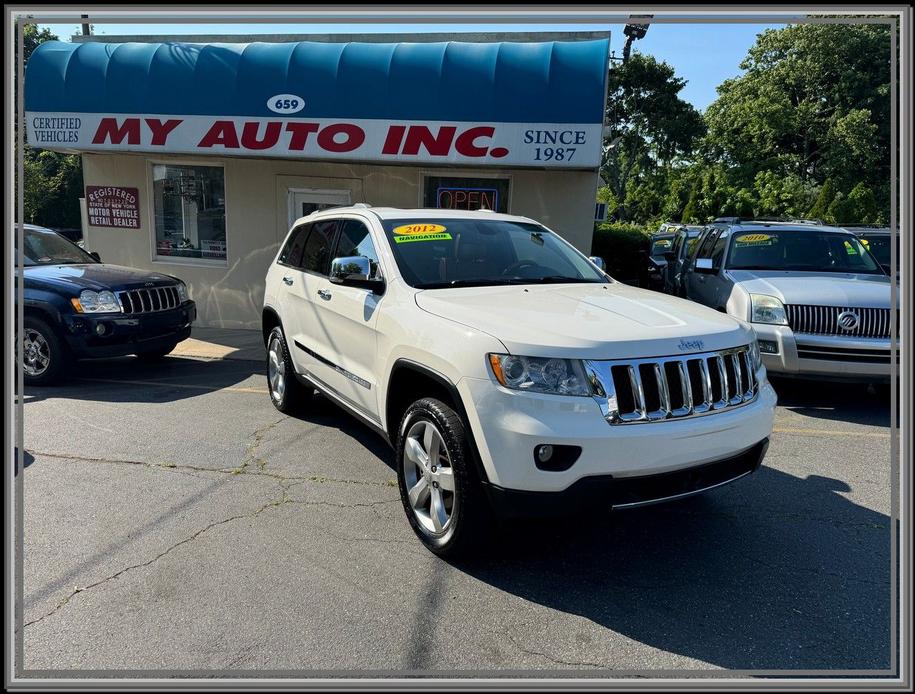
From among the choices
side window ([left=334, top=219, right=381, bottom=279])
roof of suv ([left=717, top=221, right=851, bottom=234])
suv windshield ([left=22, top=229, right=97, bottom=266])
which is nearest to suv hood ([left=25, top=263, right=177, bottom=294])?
suv windshield ([left=22, top=229, right=97, bottom=266])

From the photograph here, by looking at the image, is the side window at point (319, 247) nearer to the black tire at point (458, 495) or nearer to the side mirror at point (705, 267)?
the black tire at point (458, 495)

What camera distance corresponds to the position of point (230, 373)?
811cm

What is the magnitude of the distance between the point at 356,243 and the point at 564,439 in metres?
2.60

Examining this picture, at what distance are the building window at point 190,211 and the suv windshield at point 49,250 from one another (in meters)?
2.70

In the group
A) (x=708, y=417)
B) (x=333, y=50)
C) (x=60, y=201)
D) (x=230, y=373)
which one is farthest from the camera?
(x=60, y=201)

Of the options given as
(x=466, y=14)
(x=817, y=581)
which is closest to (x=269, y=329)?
(x=466, y=14)

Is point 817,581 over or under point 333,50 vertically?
under

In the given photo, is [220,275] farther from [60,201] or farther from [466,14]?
[60,201]

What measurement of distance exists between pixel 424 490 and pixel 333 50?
8.02 metres

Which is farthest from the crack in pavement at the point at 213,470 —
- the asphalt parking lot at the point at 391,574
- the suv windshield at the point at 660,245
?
the suv windshield at the point at 660,245

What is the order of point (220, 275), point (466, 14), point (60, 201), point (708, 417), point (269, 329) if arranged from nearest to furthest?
point (708, 417) < point (466, 14) < point (269, 329) < point (220, 275) < point (60, 201)

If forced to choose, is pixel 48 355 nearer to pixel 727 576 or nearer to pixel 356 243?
pixel 356 243

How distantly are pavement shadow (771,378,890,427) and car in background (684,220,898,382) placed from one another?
1.36 feet

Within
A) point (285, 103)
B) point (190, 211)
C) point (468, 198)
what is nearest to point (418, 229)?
point (285, 103)
